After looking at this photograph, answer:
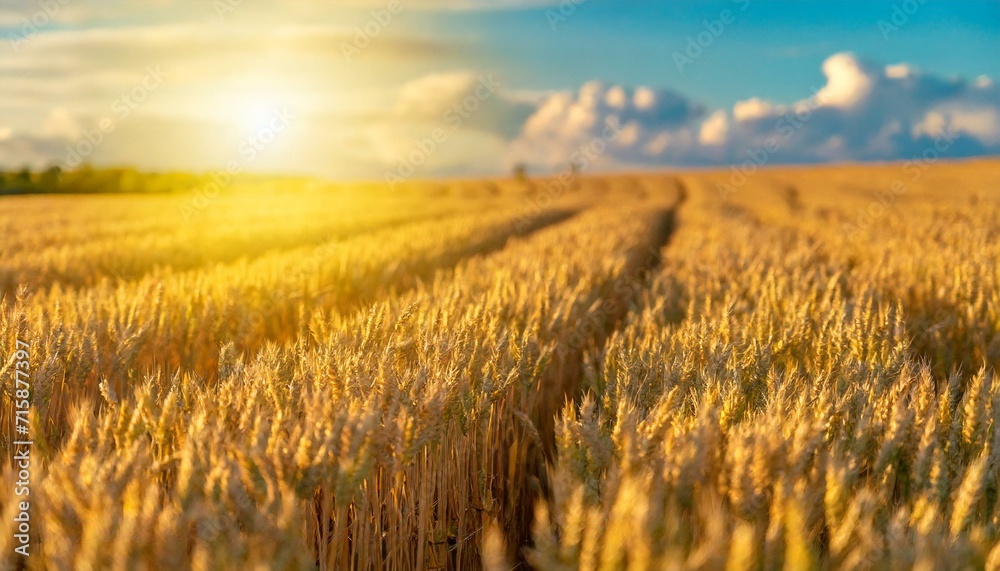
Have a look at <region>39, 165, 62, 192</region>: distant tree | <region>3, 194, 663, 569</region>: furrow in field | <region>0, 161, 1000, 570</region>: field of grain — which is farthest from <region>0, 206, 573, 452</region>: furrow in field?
<region>39, 165, 62, 192</region>: distant tree

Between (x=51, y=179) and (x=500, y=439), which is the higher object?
(x=51, y=179)

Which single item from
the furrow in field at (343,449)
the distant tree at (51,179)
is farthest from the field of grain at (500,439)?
the distant tree at (51,179)

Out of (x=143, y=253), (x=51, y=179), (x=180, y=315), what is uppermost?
(x=51, y=179)

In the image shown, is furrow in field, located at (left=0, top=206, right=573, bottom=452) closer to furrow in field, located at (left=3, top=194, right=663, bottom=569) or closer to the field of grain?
the field of grain

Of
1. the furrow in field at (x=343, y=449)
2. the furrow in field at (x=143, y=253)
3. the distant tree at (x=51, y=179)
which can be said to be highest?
the distant tree at (x=51, y=179)

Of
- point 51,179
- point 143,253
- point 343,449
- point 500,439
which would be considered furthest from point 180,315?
point 51,179

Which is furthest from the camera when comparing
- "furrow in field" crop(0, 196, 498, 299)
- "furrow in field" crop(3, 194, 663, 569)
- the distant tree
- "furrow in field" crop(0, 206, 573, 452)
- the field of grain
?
the distant tree

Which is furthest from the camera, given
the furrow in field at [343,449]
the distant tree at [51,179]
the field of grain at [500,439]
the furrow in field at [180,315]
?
the distant tree at [51,179]

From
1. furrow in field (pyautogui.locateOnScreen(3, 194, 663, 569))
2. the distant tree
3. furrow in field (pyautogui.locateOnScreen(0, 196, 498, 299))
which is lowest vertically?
furrow in field (pyautogui.locateOnScreen(3, 194, 663, 569))

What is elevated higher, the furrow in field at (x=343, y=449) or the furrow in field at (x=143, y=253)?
the furrow in field at (x=143, y=253)

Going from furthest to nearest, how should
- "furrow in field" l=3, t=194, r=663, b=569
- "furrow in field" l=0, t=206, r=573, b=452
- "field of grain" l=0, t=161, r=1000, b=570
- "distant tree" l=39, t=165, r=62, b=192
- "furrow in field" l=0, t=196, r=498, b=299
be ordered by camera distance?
"distant tree" l=39, t=165, r=62, b=192, "furrow in field" l=0, t=196, r=498, b=299, "furrow in field" l=0, t=206, r=573, b=452, "furrow in field" l=3, t=194, r=663, b=569, "field of grain" l=0, t=161, r=1000, b=570

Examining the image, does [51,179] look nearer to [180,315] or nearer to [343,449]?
[180,315]

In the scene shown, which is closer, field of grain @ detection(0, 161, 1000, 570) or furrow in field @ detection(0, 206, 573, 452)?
field of grain @ detection(0, 161, 1000, 570)

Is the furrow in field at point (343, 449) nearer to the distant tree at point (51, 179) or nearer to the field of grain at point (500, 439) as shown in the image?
the field of grain at point (500, 439)
